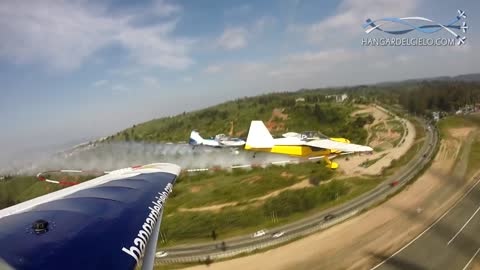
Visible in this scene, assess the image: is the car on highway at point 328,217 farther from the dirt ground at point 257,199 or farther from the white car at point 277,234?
the dirt ground at point 257,199

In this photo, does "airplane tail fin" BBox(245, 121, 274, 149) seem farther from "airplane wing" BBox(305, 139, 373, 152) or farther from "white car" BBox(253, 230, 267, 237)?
"white car" BBox(253, 230, 267, 237)

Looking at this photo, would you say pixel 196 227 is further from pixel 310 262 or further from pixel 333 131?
pixel 333 131

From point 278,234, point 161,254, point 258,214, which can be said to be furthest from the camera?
point 258,214

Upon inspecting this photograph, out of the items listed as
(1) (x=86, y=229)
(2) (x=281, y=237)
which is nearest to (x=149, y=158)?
(2) (x=281, y=237)

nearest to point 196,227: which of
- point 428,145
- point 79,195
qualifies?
point 79,195

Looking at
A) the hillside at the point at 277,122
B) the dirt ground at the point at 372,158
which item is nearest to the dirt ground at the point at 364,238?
the dirt ground at the point at 372,158

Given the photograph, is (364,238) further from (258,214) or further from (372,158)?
(372,158)
